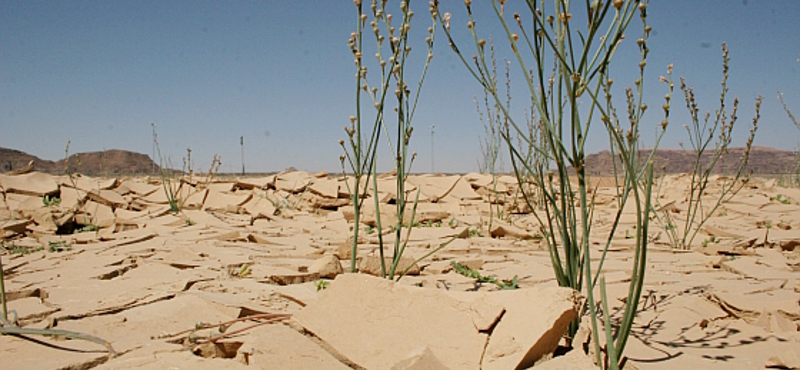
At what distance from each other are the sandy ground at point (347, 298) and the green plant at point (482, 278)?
0.18ft

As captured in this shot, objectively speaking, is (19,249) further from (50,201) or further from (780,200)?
(780,200)

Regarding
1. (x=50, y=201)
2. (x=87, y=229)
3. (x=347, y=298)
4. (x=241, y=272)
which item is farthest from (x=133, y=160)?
(x=347, y=298)

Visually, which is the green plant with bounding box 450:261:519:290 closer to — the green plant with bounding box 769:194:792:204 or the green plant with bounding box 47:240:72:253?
the green plant with bounding box 47:240:72:253

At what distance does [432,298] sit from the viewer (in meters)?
1.83

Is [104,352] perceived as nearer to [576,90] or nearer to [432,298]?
[432,298]

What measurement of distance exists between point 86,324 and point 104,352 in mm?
365

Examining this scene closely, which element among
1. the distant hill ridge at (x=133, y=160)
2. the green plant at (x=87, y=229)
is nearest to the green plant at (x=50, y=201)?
the green plant at (x=87, y=229)

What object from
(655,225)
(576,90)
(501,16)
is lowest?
(655,225)

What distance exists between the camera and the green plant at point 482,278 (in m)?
2.84

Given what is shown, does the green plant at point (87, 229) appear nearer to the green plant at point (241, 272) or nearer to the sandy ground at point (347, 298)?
the sandy ground at point (347, 298)

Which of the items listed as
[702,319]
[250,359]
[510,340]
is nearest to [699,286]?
[702,319]

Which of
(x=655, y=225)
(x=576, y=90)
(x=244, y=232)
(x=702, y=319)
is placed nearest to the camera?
(x=576, y=90)

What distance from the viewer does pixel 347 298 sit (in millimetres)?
1885

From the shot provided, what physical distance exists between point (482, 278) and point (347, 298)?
53.1 inches
